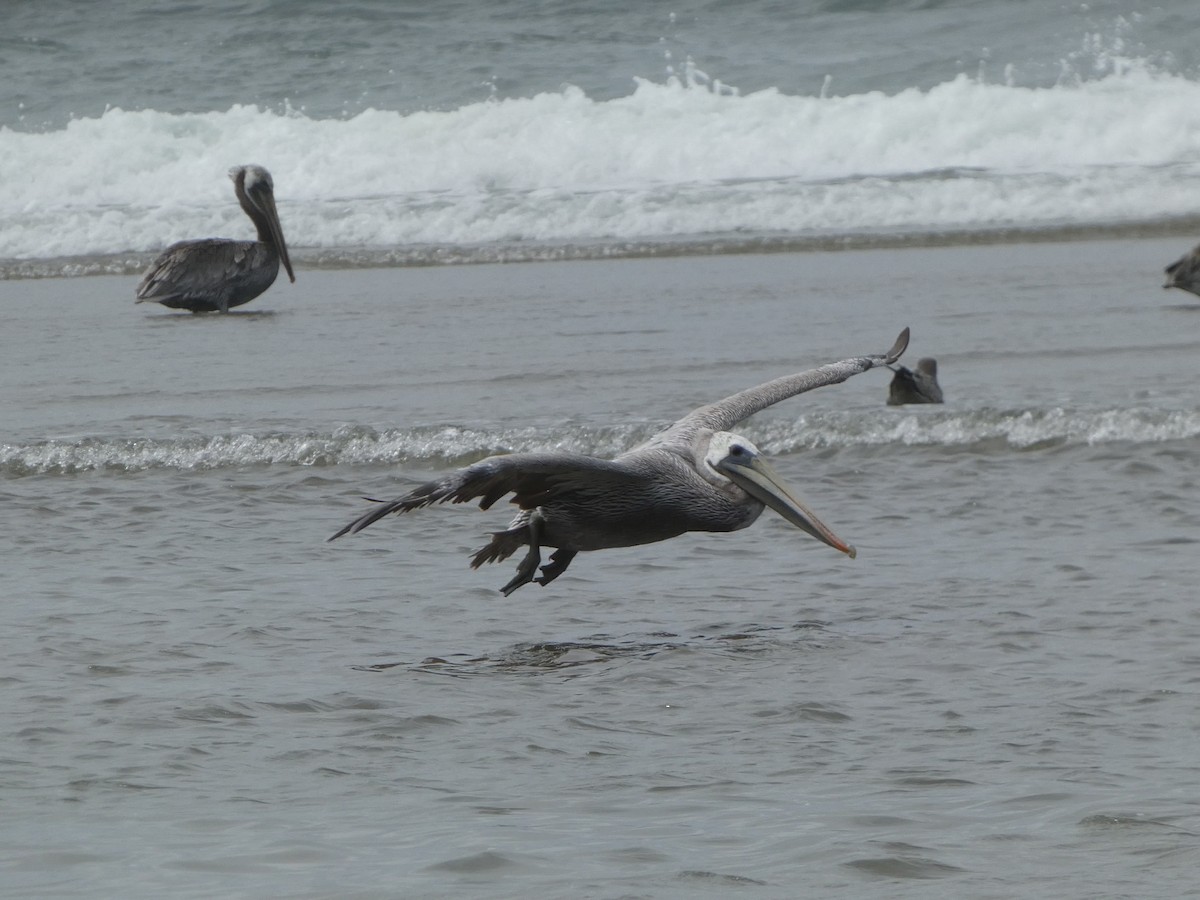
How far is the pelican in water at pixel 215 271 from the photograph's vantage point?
588 inches

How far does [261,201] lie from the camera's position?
53.7 ft

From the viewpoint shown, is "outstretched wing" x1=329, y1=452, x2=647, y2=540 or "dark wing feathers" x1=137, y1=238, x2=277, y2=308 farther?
"dark wing feathers" x1=137, y1=238, x2=277, y2=308

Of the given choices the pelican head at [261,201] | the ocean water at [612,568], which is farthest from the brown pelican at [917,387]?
the pelican head at [261,201]

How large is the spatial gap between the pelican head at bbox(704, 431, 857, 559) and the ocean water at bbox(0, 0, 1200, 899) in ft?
0.66

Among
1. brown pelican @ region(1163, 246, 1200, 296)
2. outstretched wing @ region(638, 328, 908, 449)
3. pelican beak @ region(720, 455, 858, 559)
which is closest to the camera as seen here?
pelican beak @ region(720, 455, 858, 559)

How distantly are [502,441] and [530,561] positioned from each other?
2672 millimetres

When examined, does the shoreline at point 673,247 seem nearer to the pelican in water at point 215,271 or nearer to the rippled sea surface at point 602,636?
the pelican in water at point 215,271

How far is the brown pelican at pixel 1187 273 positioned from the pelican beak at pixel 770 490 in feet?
23.9

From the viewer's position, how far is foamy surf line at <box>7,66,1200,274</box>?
19.7 meters

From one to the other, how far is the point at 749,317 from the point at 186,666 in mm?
7828

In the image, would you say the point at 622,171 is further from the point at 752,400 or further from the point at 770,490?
the point at 770,490

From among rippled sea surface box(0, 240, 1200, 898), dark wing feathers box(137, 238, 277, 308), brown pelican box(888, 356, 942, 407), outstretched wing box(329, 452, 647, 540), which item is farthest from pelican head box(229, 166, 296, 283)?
outstretched wing box(329, 452, 647, 540)

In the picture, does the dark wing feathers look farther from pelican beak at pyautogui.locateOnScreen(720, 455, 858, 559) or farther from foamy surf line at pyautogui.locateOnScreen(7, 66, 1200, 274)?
pelican beak at pyautogui.locateOnScreen(720, 455, 858, 559)

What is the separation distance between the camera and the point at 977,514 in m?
7.59
